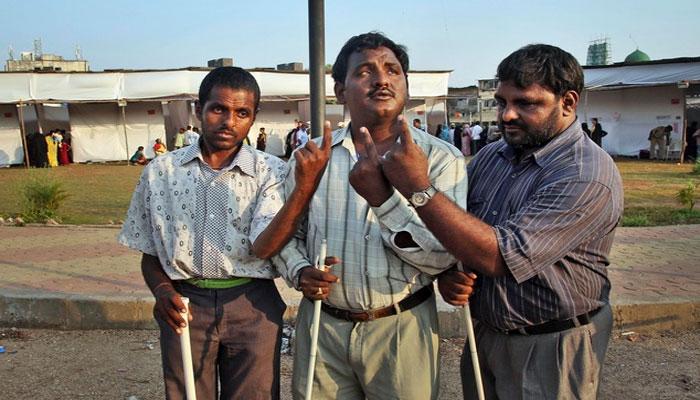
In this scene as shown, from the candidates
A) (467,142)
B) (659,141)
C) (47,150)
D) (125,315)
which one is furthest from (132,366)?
(467,142)

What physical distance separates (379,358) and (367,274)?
320 millimetres

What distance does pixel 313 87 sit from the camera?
4.34 m

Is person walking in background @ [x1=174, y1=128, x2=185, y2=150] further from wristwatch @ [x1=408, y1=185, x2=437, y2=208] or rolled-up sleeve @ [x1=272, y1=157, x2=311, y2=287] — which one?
wristwatch @ [x1=408, y1=185, x2=437, y2=208]

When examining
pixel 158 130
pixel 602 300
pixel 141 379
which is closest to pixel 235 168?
pixel 602 300

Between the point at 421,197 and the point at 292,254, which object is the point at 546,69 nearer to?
the point at 421,197

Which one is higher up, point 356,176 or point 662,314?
point 356,176

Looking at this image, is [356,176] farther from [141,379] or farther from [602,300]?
[141,379]

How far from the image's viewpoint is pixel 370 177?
205cm

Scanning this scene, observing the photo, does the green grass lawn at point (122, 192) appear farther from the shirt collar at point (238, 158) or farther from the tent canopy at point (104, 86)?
the shirt collar at point (238, 158)

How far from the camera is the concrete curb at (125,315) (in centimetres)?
548

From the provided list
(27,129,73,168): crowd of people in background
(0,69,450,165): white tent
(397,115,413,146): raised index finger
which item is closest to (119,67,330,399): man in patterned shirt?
(397,115,413,146): raised index finger

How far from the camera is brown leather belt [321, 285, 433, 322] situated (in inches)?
96.8

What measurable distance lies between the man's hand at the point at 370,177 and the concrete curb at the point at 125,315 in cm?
344

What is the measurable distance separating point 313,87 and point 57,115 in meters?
26.9
